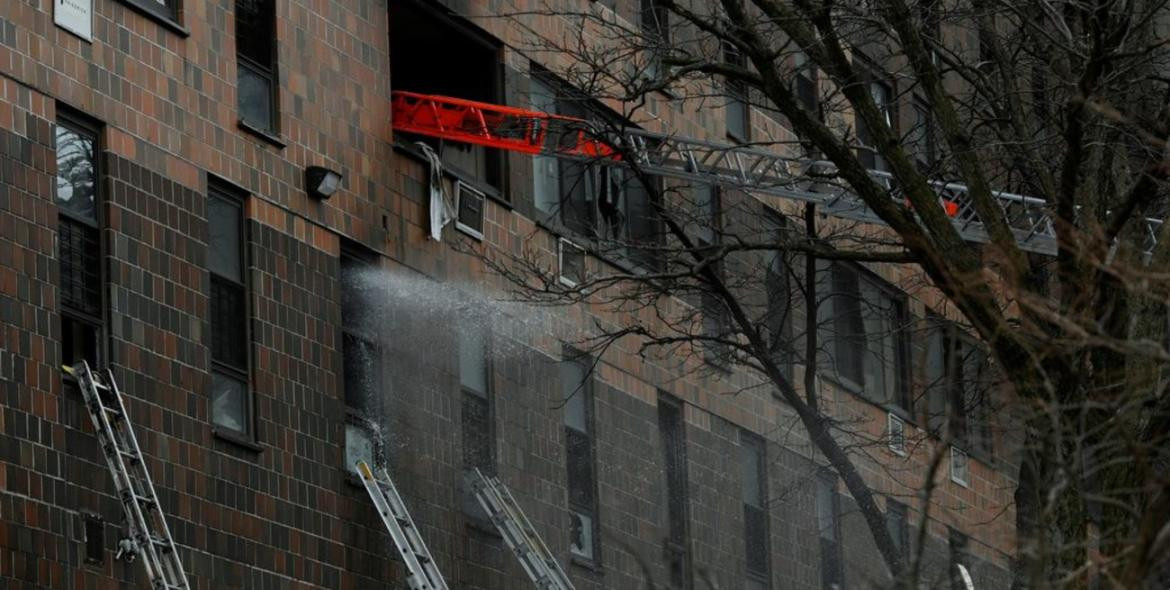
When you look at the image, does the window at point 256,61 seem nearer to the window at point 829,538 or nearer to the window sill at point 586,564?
the window sill at point 586,564

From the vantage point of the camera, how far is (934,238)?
724 inches

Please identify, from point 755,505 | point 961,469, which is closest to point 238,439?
point 755,505

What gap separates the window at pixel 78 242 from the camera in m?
19.2

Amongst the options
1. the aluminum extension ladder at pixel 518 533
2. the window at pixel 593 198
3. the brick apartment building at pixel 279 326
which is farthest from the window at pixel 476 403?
the window at pixel 593 198

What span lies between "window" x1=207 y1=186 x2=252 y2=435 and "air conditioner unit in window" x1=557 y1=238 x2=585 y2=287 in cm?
660

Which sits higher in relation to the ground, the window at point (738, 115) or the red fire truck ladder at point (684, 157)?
the window at point (738, 115)

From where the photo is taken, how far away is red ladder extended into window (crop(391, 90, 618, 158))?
2481 cm

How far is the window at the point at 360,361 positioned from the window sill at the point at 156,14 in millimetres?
A: 3115

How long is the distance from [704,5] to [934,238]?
46.4ft

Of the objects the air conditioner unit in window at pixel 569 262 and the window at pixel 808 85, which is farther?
the window at pixel 808 85

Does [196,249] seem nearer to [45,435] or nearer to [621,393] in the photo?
[45,435]

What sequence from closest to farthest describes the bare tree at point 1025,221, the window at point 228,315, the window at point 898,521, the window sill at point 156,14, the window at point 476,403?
the bare tree at point 1025,221, the window sill at point 156,14, the window at point 228,315, the window at point 476,403, the window at point 898,521

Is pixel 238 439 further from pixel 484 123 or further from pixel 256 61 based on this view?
pixel 484 123

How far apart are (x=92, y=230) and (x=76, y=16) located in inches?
63.7
